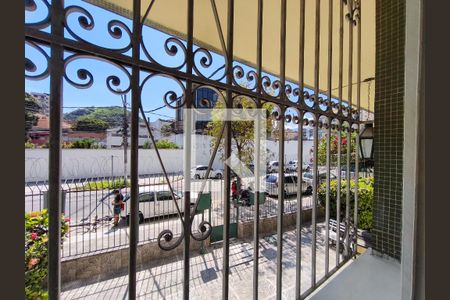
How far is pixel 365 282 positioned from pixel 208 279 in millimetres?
2843

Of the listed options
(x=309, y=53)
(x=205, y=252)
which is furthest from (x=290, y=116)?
(x=205, y=252)

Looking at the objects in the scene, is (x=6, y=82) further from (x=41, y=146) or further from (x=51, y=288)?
(x=51, y=288)

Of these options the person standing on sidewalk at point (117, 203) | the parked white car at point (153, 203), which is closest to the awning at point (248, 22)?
the person standing on sidewalk at point (117, 203)

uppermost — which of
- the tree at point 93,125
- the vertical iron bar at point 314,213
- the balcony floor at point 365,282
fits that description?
the tree at point 93,125

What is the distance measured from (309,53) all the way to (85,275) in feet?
15.9

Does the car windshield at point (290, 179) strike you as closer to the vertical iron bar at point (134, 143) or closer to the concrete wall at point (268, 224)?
the concrete wall at point (268, 224)

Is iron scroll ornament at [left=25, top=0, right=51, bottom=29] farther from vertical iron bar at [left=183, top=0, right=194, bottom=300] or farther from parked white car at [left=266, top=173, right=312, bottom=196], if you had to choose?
parked white car at [left=266, top=173, right=312, bottom=196]

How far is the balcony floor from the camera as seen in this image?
1.36m

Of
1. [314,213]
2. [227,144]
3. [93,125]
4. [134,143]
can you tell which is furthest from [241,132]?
[134,143]

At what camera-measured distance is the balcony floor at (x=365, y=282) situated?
4.47ft

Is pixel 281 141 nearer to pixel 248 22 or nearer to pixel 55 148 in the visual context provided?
pixel 55 148

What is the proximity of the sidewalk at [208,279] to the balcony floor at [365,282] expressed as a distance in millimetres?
1798

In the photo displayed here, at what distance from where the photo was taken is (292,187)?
6.57 metres

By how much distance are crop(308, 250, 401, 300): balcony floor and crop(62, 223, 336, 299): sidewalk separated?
70.8 inches
